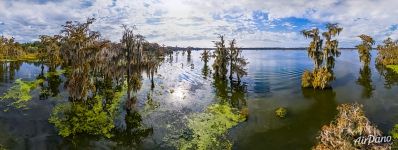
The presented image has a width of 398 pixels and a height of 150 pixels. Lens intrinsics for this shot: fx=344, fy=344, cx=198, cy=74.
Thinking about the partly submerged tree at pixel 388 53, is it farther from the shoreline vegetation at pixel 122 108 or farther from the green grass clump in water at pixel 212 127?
the green grass clump in water at pixel 212 127

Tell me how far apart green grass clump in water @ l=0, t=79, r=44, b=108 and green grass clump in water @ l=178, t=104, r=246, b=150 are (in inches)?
1047

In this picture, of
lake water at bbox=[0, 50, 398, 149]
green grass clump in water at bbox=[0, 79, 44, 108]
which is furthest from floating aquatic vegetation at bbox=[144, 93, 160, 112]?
green grass clump in water at bbox=[0, 79, 44, 108]

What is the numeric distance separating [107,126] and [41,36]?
89959 millimetres

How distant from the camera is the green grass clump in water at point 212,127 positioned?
35.8m

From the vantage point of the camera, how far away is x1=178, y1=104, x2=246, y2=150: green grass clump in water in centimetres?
3580

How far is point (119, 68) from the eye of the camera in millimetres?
46312

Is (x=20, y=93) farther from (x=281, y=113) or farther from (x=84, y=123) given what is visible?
(x=281, y=113)

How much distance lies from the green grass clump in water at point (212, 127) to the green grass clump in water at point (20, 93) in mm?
26592

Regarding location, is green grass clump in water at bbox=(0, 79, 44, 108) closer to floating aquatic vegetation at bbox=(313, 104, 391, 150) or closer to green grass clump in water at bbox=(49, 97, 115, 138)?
green grass clump in water at bbox=(49, 97, 115, 138)

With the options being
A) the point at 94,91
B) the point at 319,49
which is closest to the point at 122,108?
the point at 94,91

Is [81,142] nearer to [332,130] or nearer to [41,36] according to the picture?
[332,130]

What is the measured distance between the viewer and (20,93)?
60.7 meters

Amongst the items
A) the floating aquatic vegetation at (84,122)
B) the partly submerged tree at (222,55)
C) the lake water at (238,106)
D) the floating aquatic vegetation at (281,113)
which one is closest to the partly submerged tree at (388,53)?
the lake water at (238,106)

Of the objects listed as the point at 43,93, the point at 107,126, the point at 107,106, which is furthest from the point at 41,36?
the point at 107,126
